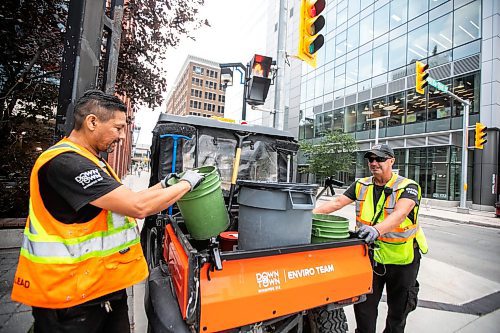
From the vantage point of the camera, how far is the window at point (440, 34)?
63.9 feet

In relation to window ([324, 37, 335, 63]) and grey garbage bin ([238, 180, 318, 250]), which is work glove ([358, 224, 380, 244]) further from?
window ([324, 37, 335, 63])

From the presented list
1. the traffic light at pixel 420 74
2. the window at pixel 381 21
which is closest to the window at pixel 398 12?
the window at pixel 381 21

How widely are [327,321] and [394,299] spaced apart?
979 mm

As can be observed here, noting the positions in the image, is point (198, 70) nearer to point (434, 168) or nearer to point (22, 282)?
point (434, 168)

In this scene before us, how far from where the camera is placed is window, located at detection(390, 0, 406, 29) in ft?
74.0

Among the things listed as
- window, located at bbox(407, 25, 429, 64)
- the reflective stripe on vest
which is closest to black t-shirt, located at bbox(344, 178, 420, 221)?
the reflective stripe on vest

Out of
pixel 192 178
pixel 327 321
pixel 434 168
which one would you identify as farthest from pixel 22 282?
pixel 434 168

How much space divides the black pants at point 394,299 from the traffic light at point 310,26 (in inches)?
155

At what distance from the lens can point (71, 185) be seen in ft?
4.95

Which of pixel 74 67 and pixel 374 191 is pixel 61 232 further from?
pixel 374 191

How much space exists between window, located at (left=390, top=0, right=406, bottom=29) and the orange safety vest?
2742 cm

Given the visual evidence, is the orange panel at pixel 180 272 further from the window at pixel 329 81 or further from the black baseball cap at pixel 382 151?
the window at pixel 329 81

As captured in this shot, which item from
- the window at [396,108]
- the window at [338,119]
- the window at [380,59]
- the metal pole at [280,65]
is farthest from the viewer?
the window at [338,119]

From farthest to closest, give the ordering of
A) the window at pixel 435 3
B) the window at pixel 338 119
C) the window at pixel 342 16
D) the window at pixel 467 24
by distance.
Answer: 1. the window at pixel 342 16
2. the window at pixel 338 119
3. the window at pixel 435 3
4. the window at pixel 467 24
